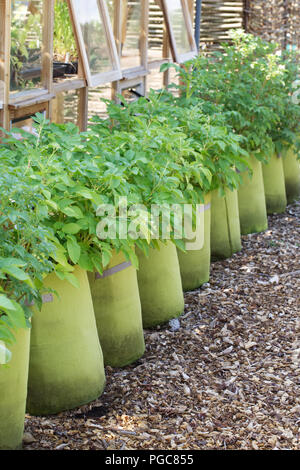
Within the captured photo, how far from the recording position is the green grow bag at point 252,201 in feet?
19.1

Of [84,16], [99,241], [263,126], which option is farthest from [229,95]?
[99,241]

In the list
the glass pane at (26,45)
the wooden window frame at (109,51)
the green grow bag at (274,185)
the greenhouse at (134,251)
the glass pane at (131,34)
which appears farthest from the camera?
the green grow bag at (274,185)

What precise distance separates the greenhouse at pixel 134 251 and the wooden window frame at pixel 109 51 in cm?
1

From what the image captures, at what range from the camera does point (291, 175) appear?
7098mm

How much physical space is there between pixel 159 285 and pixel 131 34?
2654 millimetres

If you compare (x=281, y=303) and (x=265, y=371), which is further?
(x=281, y=303)

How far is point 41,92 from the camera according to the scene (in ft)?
14.4

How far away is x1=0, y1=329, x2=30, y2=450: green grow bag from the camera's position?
2555 millimetres

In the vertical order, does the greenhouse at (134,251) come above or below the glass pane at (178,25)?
below

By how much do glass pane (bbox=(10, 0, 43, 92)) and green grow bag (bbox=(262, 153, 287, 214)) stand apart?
260 centimetres

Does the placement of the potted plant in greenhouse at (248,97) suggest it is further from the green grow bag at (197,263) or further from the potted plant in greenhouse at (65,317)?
the potted plant in greenhouse at (65,317)

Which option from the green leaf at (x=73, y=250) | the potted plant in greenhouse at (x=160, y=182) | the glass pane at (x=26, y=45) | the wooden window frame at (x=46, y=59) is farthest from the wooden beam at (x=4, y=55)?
the green leaf at (x=73, y=250)

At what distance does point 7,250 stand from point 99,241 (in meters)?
0.64

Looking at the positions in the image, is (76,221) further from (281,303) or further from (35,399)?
(281,303)
